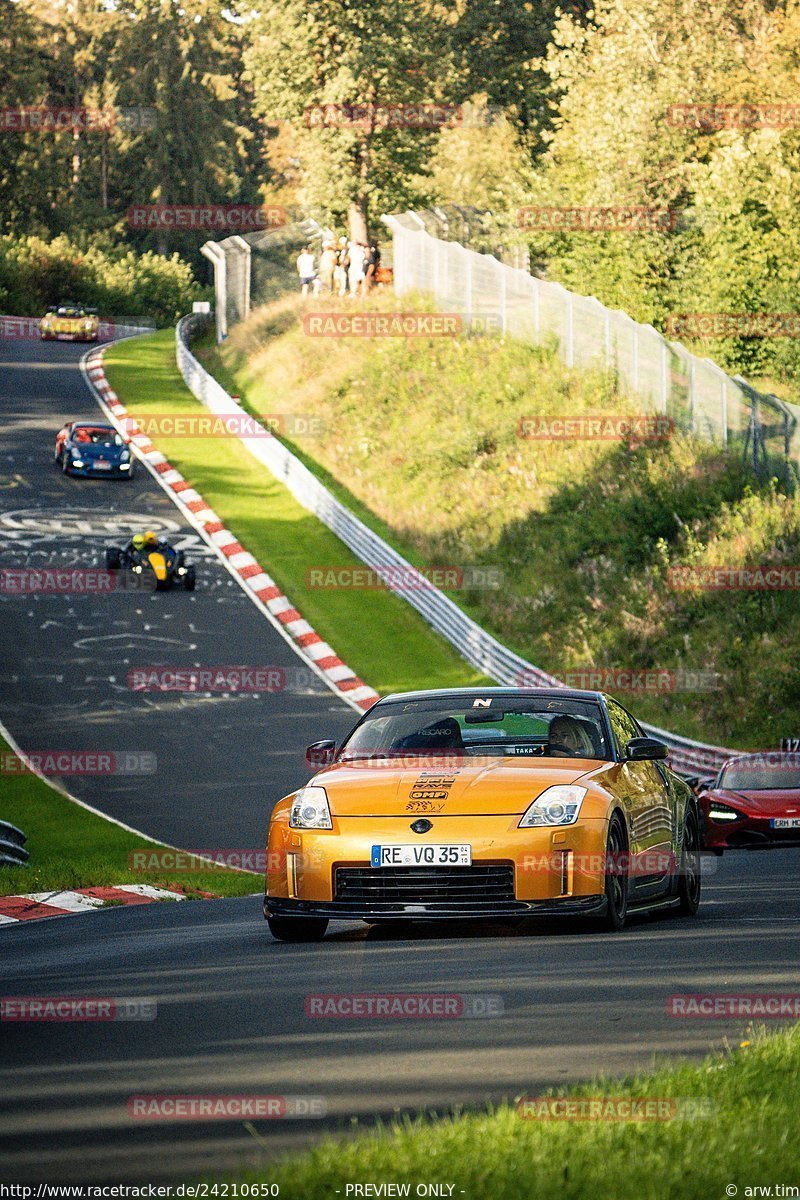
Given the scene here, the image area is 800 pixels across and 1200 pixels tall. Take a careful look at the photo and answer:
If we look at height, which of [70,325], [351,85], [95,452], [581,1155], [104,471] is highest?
[351,85]

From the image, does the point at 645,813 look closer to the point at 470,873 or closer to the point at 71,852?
the point at 470,873

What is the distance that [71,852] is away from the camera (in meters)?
18.8

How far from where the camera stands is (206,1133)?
16.5 feet

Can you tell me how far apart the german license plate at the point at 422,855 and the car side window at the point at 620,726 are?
167 cm

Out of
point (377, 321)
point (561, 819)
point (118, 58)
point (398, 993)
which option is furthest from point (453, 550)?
point (118, 58)

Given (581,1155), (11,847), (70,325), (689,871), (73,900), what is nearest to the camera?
(581,1155)

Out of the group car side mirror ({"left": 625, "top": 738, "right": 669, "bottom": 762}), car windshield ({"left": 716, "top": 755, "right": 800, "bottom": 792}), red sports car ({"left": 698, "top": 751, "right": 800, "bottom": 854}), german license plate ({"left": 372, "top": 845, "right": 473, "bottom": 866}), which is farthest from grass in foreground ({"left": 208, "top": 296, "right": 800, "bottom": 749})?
german license plate ({"left": 372, "top": 845, "right": 473, "bottom": 866})

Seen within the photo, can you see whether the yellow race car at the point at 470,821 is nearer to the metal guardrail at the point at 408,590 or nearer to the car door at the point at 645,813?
the car door at the point at 645,813

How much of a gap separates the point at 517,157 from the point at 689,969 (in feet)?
205

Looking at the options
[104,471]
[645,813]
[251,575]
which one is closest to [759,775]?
[645,813]

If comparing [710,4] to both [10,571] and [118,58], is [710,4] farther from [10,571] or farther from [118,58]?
[118,58]

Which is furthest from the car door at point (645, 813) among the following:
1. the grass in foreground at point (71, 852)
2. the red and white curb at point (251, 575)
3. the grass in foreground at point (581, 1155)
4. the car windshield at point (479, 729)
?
the red and white curb at point (251, 575)

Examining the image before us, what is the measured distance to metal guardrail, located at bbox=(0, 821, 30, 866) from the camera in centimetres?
1609

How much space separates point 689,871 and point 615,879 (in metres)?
1.63
